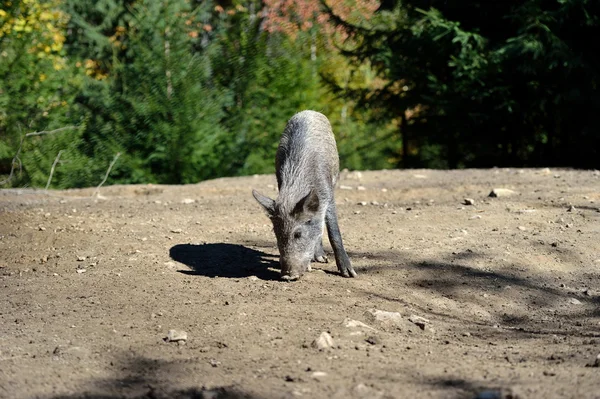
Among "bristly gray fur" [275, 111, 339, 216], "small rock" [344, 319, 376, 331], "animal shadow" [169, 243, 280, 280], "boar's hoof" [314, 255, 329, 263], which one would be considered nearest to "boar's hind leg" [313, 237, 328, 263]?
"boar's hoof" [314, 255, 329, 263]

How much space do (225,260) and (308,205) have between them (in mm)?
1143

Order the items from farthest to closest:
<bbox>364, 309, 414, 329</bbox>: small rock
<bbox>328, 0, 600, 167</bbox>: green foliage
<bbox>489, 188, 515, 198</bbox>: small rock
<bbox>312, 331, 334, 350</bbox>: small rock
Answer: <bbox>328, 0, 600, 167</bbox>: green foliage → <bbox>489, 188, 515, 198</bbox>: small rock → <bbox>364, 309, 414, 329</bbox>: small rock → <bbox>312, 331, 334, 350</bbox>: small rock

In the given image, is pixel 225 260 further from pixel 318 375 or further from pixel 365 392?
pixel 365 392

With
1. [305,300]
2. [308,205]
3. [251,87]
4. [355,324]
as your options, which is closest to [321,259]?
[308,205]

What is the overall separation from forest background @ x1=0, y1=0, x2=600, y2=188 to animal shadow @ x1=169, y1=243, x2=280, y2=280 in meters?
4.99

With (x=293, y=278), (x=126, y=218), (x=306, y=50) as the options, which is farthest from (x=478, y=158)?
(x=293, y=278)

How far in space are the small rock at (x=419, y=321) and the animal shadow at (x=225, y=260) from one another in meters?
1.53

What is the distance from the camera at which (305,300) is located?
5.86 meters

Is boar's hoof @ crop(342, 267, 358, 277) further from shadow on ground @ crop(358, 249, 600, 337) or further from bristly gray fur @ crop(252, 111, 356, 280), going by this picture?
shadow on ground @ crop(358, 249, 600, 337)

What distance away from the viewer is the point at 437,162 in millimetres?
18672

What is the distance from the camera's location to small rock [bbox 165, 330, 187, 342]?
16.4ft

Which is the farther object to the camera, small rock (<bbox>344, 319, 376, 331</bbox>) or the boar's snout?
the boar's snout

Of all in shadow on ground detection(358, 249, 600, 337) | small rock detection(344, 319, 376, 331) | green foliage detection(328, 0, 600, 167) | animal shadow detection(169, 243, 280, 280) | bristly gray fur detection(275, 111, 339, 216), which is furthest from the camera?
green foliage detection(328, 0, 600, 167)

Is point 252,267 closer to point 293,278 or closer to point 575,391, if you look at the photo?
point 293,278
